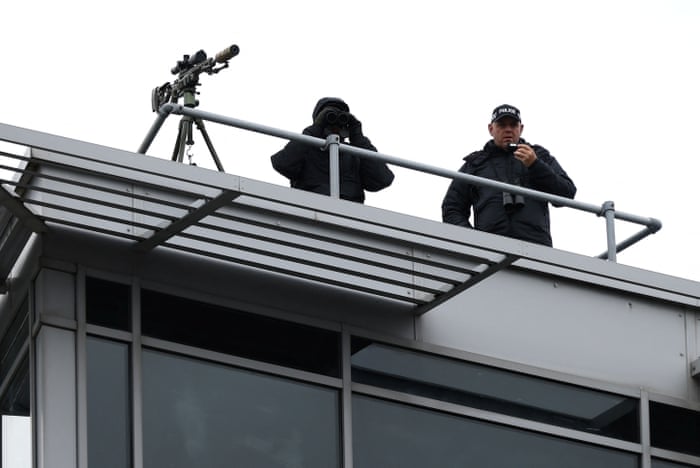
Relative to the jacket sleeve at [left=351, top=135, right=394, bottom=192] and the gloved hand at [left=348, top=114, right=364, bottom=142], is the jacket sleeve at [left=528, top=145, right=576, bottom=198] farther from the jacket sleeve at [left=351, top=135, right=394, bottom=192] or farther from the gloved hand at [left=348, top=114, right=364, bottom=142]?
the gloved hand at [left=348, top=114, right=364, bottom=142]

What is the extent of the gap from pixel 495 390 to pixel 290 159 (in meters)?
2.23

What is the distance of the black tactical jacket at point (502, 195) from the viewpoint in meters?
15.6

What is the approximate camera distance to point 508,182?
624 inches

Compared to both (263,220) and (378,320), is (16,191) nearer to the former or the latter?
(263,220)

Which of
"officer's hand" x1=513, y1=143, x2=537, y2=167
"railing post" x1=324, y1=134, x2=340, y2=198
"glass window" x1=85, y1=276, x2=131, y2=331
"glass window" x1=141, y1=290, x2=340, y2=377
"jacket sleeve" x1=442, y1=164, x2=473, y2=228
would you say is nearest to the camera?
"glass window" x1=85, y1=276, x2=131, y2=331

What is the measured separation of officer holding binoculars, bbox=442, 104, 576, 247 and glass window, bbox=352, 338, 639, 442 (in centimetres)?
108

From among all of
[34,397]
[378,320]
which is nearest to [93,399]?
[34,397]

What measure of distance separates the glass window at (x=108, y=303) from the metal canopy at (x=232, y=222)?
0.33 m

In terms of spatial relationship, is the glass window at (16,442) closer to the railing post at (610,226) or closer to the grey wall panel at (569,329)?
the grey wall panel at (569,329)

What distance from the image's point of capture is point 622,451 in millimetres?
15531

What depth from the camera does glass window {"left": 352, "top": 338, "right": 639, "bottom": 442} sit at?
14859mm

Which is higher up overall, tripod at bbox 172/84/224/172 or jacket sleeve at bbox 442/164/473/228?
tripod at bbox 172/84/224/172

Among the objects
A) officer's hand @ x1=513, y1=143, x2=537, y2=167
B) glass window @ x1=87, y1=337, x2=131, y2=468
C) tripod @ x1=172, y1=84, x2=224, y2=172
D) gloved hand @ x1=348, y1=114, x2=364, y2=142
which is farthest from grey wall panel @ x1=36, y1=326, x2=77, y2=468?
officer's hand @ x1=513, y1=143, x2=537, y2=167

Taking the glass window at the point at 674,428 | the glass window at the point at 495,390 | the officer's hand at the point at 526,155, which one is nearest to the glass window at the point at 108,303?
the glass window at the point at 495,390
